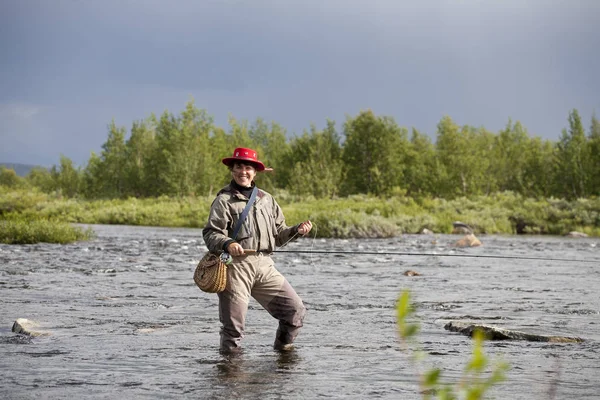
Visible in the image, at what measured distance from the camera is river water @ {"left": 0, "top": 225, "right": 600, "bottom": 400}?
19.4 feet

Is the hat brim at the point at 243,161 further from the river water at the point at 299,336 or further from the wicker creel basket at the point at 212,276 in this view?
the river water at the point at 299,336

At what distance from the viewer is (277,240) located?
7.17 meters

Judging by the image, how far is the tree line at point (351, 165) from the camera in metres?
61.8

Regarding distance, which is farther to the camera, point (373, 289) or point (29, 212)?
point (29, 212)

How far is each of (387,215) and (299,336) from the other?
30257 millimetres

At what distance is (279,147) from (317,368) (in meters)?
92.3

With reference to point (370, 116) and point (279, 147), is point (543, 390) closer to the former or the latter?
point (370, 116)

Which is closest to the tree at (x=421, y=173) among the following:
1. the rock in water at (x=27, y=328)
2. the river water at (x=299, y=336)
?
the river water at (x=299, y=336)

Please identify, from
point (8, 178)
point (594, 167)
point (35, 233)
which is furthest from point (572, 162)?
point (8, 178)

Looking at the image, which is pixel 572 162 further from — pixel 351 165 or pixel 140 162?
pixel 140 162

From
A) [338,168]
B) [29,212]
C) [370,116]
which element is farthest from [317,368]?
[370,116]

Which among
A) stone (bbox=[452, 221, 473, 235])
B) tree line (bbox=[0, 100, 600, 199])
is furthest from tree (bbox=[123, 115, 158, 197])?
stone (bbox=[452, 221, 473, 235])

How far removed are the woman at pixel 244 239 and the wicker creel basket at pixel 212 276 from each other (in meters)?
0.11

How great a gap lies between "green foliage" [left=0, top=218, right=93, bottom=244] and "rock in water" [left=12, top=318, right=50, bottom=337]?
49.8 ft
